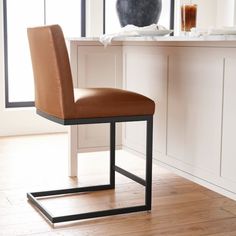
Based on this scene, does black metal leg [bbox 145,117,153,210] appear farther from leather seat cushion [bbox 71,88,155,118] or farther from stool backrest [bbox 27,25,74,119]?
stool backrest [bbox 27,25,74,119]

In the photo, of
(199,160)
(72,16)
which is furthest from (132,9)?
(72,16)

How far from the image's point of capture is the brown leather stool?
7.52 feet

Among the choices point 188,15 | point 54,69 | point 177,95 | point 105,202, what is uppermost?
point 188,15

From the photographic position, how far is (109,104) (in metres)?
2.36

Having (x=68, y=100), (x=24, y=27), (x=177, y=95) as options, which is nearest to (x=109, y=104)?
(x=68, y=100)

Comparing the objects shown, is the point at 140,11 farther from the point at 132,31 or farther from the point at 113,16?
the point at 113,16

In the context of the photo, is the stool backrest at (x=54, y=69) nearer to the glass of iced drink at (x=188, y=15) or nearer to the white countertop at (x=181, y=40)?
the white countertop at (x=181, y=40)

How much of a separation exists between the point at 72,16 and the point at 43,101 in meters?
2.56

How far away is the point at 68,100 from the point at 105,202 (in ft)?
2.05

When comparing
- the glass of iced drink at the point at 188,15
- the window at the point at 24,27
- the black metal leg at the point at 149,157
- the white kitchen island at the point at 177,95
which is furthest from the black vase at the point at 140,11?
the window at the point at 24,27

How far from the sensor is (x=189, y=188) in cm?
290

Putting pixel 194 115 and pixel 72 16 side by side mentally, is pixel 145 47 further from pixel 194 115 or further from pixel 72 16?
pixel 72 16

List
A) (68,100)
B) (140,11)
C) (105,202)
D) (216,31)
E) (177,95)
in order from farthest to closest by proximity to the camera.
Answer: (140,11) → (177,95) → (105,202) → (68,100) → (216,31)

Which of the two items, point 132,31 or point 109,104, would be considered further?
point 132,31
